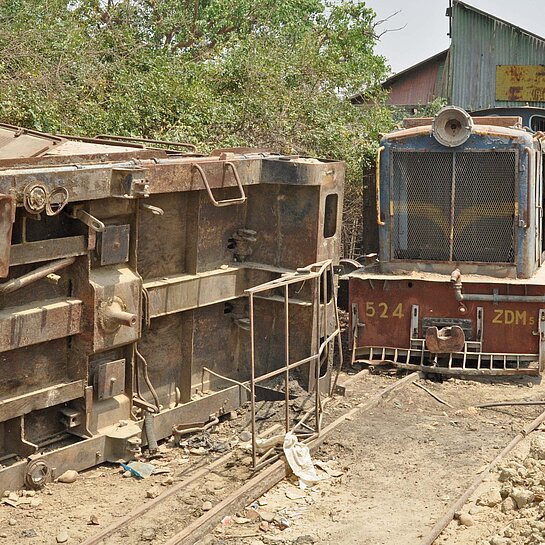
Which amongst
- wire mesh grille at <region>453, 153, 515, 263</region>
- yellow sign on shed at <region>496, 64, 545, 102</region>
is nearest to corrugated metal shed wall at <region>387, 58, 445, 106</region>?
yellow sign on shed at <region>496, 64, 545, 102</region>

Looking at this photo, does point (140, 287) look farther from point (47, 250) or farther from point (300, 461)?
point (300, 461)

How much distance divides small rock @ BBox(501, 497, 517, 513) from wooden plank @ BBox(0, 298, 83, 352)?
337 centimetres

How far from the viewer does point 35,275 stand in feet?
20.9

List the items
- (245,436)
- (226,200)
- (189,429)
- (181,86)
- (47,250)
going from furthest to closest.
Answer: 1. (181,86)
2. (226,200)
3. (245,436)
4. (189,429)
5. (47,250)

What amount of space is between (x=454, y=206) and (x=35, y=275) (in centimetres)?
584

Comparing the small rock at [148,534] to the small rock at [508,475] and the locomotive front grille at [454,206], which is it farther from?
the locomotive front grille at [454,206]

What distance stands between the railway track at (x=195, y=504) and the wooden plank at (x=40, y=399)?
1.03 m

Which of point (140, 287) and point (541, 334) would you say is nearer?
point (140, 287)

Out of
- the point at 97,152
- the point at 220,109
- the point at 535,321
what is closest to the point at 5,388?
the point at 97,152

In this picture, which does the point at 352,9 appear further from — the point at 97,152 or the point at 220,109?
the point at 97,152

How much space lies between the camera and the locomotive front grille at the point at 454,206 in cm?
1055

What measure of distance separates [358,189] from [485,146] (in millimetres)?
4335

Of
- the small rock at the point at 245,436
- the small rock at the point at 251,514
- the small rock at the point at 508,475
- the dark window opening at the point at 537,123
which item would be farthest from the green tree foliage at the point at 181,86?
the small rock at the point at 508,475

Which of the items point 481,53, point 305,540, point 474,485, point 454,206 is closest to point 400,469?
point 474,485
